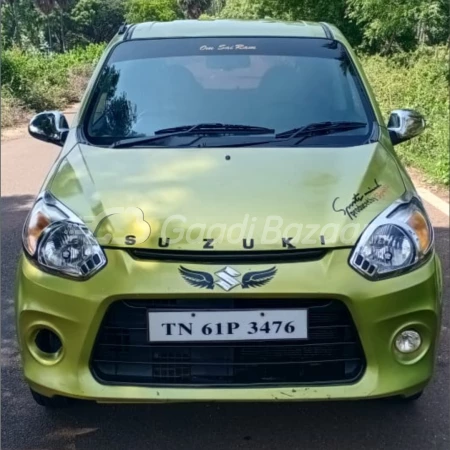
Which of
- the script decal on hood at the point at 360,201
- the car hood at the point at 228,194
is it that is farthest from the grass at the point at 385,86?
the script decal on hood at the point at 360,201

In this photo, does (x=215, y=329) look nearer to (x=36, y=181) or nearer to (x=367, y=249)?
(x=367, y=249)

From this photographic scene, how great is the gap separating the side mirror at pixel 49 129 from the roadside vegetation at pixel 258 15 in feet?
11.1

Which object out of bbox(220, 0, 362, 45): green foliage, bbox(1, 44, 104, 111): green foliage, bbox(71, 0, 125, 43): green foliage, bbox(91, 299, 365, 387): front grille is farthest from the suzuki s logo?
bbox(220, 0, 362, 45): green foliage

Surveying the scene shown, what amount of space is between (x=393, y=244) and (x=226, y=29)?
210cm

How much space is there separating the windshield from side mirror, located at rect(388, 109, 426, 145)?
276mm

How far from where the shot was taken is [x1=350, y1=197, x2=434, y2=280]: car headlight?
2.61 meters

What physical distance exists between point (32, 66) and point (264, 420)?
46.3ft

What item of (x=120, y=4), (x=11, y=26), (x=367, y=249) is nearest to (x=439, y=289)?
(x=367, y=249)

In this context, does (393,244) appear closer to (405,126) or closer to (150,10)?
(405,126)

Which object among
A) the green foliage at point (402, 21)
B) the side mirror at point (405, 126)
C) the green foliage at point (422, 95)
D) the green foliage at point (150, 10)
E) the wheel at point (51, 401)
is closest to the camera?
the wheel at point (51, 401)

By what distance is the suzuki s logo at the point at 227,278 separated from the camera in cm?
252

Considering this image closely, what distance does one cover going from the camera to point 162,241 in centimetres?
262

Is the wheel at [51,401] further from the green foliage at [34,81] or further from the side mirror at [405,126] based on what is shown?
the green foliage at [34,81]

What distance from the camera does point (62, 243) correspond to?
2.71m
